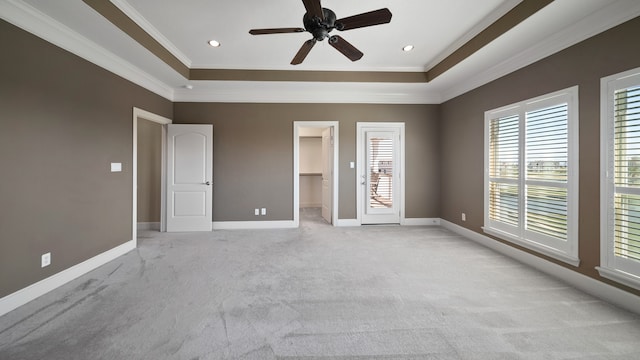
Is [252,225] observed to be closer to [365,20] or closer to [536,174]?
[365,20]

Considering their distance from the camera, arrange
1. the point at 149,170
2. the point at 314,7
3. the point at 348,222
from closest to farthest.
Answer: the point at 314,7 → the point at 149,170 → the point at 348,222

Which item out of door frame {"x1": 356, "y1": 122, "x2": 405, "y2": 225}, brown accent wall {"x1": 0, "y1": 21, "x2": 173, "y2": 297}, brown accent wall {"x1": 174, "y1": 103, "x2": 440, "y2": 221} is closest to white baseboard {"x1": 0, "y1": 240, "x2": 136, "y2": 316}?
brown accent wall {"x1": 0, "y1": 21, "x2": 173, "y2": 297}

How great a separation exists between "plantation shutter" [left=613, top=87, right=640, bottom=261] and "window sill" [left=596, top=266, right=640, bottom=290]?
0.15 m

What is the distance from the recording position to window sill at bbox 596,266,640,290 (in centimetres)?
212

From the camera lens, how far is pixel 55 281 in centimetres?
257

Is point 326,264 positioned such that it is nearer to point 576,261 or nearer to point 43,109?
point 576,261

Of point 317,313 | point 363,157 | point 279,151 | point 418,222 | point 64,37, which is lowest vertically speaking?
point 317,313

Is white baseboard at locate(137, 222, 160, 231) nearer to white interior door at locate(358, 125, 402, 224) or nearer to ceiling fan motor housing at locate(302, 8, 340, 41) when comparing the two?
white interior door at locate(358, 125, 402, 224)

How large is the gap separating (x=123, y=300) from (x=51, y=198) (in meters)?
1.35

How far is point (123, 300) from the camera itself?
231 centimetres

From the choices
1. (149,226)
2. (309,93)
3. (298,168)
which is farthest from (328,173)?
(149,226)

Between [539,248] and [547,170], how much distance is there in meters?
0.94

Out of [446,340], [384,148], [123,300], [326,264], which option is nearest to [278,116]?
[384,148]

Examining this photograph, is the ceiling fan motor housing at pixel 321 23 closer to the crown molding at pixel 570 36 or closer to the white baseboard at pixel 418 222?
the crown molding at pixel 570 36
